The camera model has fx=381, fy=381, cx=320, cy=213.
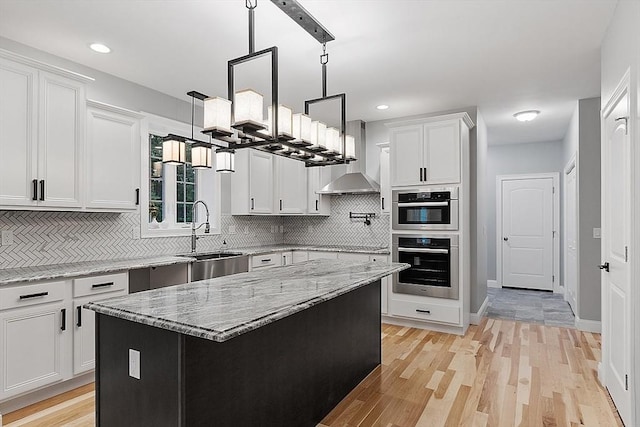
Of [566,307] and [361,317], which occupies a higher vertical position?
[361,317]

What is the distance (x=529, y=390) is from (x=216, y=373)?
98.0 inches

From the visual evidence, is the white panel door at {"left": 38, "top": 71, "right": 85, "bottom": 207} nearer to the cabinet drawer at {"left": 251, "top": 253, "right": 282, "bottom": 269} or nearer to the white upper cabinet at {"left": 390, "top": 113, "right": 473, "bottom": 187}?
the cabinet drawer at {"left": 251, "top": 253, "right": 282, "bottom": 269}

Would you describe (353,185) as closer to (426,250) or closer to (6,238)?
(426,250)

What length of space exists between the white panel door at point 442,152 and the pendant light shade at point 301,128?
7.91 feet

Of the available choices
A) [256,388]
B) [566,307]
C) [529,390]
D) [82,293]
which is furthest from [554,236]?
[82,293]

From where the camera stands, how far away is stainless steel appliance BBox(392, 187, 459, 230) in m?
4.40

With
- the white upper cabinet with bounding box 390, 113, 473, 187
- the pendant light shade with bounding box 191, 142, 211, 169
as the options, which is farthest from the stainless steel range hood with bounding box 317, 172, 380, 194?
the pendant light shade with bounding box 191, 142, 211, 169

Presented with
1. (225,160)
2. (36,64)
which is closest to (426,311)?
(225,160)

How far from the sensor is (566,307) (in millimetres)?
5762

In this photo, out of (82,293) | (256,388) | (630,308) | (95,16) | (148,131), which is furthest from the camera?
(148,131)

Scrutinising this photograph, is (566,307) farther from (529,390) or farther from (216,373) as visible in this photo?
(216,373)

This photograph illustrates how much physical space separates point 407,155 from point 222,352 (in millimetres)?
3532

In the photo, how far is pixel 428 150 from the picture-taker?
14.9 ft

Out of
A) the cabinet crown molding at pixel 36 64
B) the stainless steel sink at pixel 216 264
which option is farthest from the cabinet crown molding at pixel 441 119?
the cabinet crown molding at pixel 36 64
